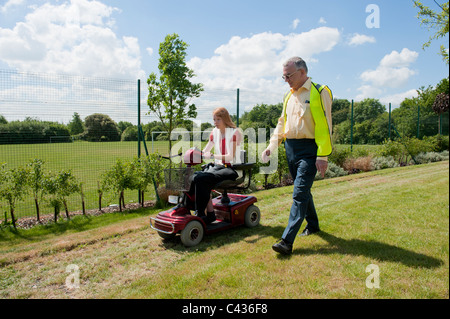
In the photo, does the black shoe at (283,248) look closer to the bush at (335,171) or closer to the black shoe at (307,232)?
the black shoe at (307,232)

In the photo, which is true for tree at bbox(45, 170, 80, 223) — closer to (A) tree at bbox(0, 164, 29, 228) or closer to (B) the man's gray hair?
(A) tree at bbox(0, 164, 29, 228)

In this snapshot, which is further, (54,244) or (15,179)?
(15,179)

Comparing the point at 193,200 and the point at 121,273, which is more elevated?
the point at 193,200

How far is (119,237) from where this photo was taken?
441cm

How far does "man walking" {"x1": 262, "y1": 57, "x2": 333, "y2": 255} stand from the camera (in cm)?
328

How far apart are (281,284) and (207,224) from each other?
176 cm

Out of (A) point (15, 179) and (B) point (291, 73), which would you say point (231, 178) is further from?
(A) point (15, 179)

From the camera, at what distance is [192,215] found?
395 cm

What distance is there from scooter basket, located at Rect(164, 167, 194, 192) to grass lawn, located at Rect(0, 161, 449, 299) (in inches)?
29.3

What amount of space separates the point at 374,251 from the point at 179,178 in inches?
92.7

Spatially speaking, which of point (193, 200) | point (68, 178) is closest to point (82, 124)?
point (68, 178)

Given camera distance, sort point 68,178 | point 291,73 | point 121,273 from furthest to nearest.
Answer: point 68,178 < point 291,73 < point 121,273

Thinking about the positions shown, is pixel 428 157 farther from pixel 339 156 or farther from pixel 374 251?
pixel 374 251

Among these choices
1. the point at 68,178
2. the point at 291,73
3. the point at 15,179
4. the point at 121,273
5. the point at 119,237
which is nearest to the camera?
the point at 121,273
